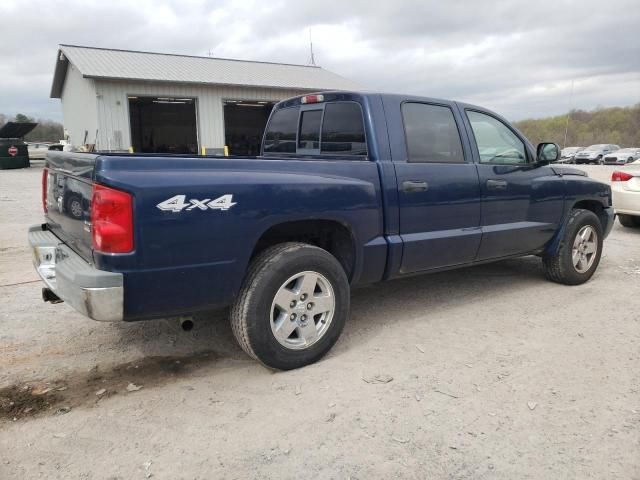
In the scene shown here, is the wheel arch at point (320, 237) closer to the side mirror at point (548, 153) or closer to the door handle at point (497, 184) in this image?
the door handle at point (497, 184)

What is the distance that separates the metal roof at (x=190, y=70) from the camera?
2002 centimetres

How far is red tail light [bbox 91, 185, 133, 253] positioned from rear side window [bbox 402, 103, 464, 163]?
2.23 metres

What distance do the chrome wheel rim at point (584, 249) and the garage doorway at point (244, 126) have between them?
20998 mm

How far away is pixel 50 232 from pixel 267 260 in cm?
181

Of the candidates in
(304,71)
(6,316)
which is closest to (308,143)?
(6,316)

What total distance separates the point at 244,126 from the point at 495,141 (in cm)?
2606

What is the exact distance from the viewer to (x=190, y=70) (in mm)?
21953

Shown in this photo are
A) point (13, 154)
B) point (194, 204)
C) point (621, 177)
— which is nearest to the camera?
point (194, 204)

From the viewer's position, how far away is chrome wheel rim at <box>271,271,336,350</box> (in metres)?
3.38

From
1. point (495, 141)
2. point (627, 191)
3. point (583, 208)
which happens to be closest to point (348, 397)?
point (495, 141)

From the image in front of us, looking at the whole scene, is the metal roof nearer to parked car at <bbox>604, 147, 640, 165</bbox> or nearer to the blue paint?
the blue paint

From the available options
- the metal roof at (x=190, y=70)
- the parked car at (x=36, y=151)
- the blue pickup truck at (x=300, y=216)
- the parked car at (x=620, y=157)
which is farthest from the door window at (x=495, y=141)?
the parked car at (x=620, y=157)

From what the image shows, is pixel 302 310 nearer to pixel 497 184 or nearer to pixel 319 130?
pixel 319 130

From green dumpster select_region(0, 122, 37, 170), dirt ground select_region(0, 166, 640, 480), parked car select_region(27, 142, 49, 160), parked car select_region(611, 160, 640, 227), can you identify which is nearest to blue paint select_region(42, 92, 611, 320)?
dirt ground select_region(0, 166, 640, 480)
